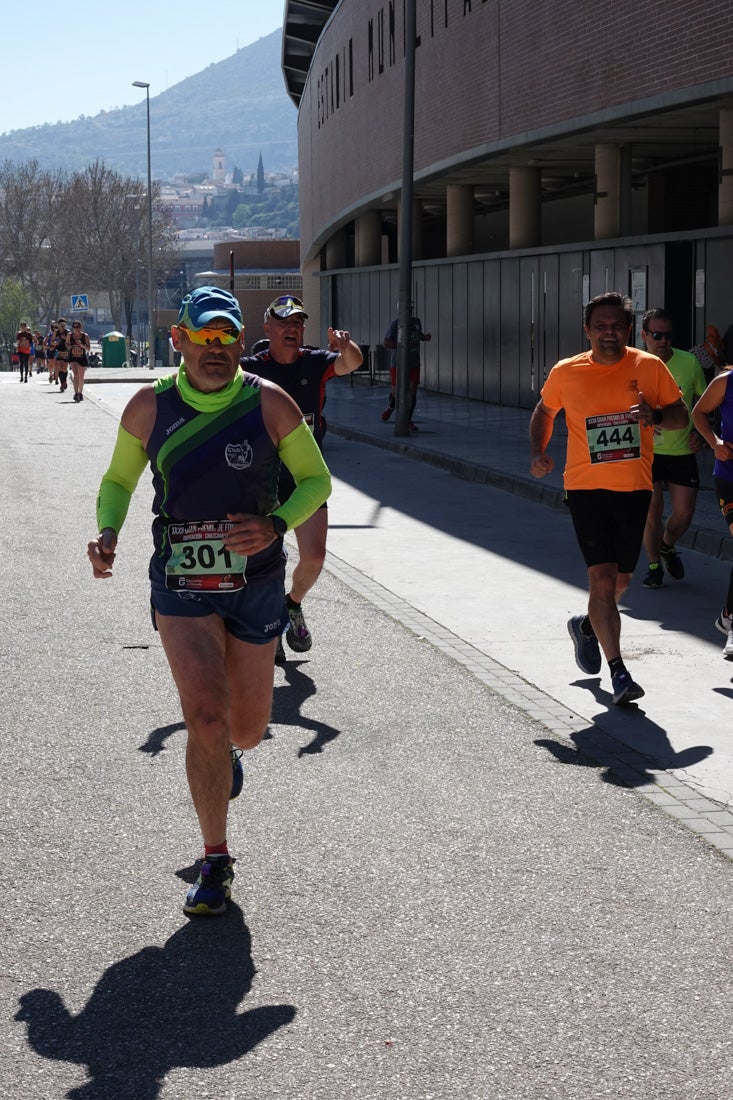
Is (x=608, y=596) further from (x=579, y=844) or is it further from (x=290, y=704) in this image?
(x=579, y=844)

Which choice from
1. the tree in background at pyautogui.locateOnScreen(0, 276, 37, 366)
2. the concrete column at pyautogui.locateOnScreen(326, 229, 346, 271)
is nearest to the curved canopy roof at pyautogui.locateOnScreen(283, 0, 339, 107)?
the concrete column at pyautogui.locateOnScreen(326, 229, 346, 271)

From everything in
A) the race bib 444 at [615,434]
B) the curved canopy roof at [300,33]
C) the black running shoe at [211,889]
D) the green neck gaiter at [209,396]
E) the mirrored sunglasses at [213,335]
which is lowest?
the black running shoe at [211,889]

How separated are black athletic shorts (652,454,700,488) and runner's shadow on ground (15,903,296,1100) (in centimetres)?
707

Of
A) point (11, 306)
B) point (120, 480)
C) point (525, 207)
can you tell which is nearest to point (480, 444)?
point (525, 207)

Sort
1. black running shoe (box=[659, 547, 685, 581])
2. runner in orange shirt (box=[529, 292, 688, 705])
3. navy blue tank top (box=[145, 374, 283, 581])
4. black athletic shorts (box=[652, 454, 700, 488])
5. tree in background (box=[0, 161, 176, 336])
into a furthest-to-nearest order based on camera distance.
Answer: tree in background (box=[0, 161, 176, 336]) → black running shoe (box=[659, 547, 685, 581]) → black athletic shorts (box=[652, 454, 700, 488]) → runner in orange shirt (box=[529, 292, 688, 705]) → navy blue tank top (box=[145, 374, 283, 581])

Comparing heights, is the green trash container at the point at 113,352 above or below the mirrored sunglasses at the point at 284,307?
below

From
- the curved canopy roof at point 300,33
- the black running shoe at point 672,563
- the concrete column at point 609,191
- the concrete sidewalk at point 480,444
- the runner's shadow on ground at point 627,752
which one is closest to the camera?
the runner's shadow on ground at point 627,752

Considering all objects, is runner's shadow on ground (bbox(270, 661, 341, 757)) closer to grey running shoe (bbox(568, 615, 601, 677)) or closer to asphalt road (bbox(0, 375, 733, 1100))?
asphalt road (bbox(0, 375, 733, 1100))

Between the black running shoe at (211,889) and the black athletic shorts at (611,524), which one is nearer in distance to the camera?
the black running shoe at (211,889)

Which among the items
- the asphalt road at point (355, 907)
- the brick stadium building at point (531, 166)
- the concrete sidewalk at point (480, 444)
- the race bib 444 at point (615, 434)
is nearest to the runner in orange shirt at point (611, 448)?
the race bib 444 at point (615, 434)

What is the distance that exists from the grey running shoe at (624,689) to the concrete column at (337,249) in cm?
4624

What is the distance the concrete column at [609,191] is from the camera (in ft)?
81.6

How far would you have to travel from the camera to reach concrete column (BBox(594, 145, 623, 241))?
81.6 feet

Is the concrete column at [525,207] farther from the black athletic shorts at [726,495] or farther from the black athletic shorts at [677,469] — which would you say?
the black athletic shorts at [726,495]
